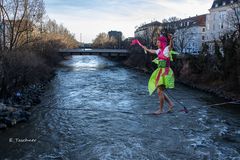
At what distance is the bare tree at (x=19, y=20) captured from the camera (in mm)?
21928

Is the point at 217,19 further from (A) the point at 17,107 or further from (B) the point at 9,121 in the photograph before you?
(B) the point at 9,121

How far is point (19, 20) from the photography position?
2323 cm

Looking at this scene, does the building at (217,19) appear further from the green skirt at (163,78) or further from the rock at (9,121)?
the green skirt at (163,78)

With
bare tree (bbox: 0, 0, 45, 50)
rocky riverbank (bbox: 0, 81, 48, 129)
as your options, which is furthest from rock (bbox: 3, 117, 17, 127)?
bare tree (bbox: 0, 0, 45, 50)

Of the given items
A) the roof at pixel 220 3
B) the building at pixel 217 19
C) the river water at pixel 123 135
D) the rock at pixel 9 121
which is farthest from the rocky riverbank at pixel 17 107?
the roof at pixel 220 3

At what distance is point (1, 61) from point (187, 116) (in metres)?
12.4

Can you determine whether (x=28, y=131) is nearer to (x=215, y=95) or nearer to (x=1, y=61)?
(x=1, y=61)

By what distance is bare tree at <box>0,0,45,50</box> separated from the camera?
21928mm

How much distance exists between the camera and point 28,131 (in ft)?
42.3

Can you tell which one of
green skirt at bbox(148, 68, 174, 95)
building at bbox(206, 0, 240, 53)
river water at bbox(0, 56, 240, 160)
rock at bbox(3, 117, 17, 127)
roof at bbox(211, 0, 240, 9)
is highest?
roof at bbox(211, 0, 240, 9)

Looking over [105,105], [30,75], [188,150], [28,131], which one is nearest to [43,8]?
[30,75]

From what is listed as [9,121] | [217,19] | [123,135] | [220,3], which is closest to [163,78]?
[123,135]

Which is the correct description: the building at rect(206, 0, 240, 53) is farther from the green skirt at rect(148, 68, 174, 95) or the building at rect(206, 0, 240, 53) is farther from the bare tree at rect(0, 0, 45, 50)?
the green skirt at rect(148, 68, 174, 95)

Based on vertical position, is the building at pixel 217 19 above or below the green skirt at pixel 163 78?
above
